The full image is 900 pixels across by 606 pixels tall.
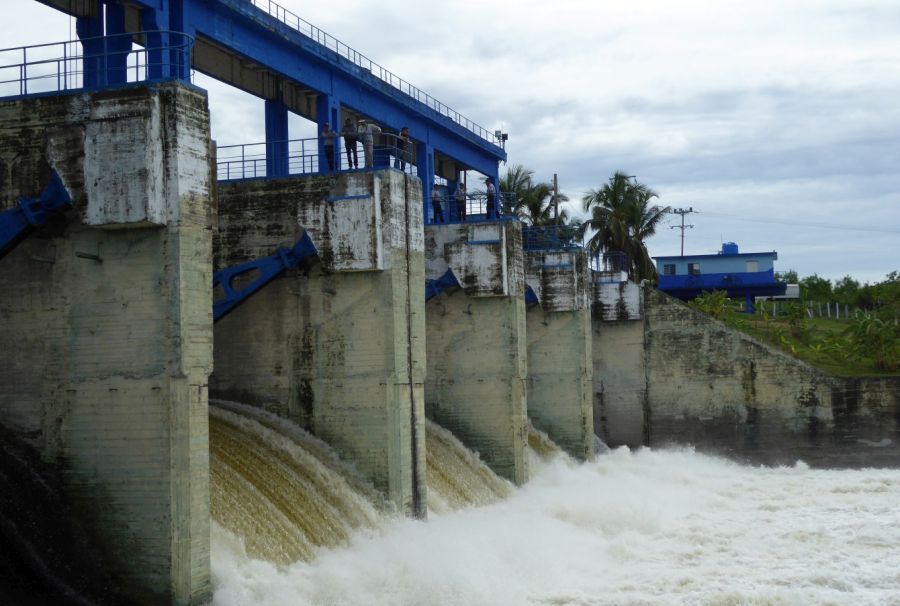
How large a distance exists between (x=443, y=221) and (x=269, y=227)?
9.06m

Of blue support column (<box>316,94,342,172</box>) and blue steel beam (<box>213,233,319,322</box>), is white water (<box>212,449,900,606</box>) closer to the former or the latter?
blue steel beam (<box>213,233,319,322</box>)

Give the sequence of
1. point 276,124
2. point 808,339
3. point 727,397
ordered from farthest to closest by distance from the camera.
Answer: point 808,339
point 727,397
point 276,124

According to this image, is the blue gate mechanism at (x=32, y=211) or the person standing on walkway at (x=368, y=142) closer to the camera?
the blue gate mechanism at (x=32, y=211)

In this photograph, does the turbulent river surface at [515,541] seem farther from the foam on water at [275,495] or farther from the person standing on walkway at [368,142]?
the person standing on walkway at [368,142]

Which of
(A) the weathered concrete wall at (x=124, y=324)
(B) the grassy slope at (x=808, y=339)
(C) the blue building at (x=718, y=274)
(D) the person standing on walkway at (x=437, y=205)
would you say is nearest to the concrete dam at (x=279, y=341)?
(A) the weathered concrete wall at (x=124, y=324)

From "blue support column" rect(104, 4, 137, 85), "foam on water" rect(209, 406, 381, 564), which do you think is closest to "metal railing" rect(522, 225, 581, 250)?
"foam on water" rect(209, 406, 381, 564)

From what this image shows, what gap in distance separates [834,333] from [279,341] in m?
31.7

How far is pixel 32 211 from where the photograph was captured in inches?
548

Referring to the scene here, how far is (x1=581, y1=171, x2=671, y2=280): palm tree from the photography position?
50.8 metres

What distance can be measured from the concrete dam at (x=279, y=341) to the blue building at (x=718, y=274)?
19.3m

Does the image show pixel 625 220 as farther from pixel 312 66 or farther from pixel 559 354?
pixel 312 66

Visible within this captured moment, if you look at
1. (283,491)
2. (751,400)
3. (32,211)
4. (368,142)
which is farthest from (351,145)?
(751,400)

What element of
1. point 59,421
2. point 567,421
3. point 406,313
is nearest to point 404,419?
point 406,313

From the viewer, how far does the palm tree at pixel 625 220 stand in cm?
5078
